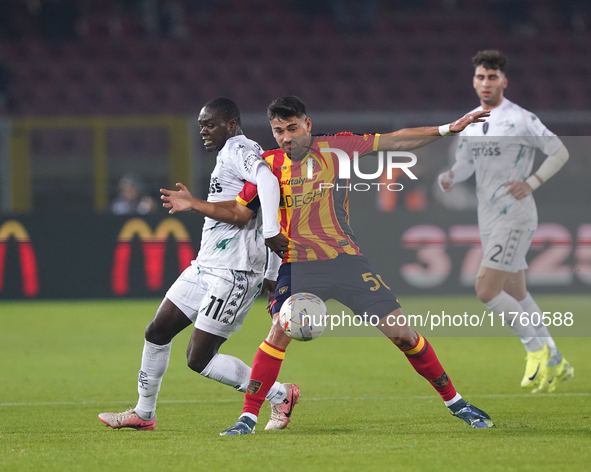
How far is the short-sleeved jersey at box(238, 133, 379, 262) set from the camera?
4949mm

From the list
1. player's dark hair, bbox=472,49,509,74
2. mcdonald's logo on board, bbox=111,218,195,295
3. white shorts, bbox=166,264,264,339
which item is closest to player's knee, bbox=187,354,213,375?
white shorts, bbox=166,264,264,339

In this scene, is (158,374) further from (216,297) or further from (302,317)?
(302,317)

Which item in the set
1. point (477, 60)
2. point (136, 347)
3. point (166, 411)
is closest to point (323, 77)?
point (136, 347)

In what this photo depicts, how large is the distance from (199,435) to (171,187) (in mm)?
8418

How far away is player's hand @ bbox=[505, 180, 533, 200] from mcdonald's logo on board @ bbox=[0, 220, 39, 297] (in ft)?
25.0

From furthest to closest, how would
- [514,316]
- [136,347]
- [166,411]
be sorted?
[136,347]
[514,316]
[166,411]

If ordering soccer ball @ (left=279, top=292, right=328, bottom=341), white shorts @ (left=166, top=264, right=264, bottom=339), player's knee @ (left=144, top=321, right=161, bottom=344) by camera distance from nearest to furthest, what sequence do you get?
soccer ball @ (left=279, top=292, right=328, bottom=341) → white shorts @ (left=166, top=264, right=264, bottom=339) → player's knee @ (left=144, top=321, right=161, bottom=344)

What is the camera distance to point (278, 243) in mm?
4852

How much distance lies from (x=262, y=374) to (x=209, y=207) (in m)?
0.94

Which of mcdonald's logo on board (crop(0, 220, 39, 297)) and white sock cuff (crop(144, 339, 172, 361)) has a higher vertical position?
white sock cuff (crop(144, 339, 172, 361))

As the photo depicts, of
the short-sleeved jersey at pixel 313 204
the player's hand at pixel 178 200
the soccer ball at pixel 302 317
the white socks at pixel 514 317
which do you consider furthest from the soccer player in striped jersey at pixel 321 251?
the white socks at pixel 514 317

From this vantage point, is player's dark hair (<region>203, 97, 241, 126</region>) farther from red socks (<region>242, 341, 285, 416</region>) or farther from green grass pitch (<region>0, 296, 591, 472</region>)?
green grass pitch (<region>0, 296, 591, 472</region>)

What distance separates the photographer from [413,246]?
35.3 ft

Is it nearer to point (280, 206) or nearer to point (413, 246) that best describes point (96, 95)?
point (413, 246)
